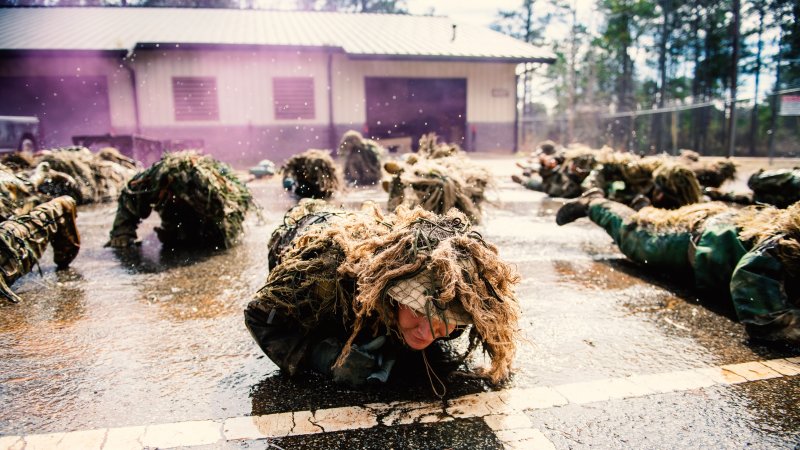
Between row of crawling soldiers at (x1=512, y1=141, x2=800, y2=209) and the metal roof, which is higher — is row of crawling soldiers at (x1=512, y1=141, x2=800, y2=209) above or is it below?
below

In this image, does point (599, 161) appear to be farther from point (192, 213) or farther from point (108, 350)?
point (108, 350)

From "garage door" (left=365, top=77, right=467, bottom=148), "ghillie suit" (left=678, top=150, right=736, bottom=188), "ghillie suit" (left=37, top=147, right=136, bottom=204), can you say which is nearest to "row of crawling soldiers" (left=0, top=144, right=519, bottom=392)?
"ghillie suit" (left=37, top=147, right=136, bottom=204)

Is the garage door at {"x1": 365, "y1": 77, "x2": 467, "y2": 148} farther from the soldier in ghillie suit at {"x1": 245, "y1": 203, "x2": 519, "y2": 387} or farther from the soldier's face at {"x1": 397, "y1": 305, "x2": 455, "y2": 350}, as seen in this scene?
the soldier's face at {"x1": 397, "y1": 305, "x2": 455, "y2": 350}

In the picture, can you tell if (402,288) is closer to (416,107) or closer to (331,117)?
(331,117)

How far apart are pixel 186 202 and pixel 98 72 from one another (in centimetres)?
1406

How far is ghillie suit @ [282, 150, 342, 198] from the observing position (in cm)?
867

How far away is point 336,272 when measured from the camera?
235 cm

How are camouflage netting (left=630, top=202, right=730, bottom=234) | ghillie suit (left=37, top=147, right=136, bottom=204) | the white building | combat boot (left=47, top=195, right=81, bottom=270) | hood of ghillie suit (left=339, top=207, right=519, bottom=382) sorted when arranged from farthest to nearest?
the white building → ghillie suit (left=37, top=147, right=136, bottom=204) → combat boot (left=47, top=195, right=81, bottom=270) → camouflage netting (left=630, top=202, right=730, bottom=234) → hood of ghillie suit (left=339, top=207, right=519, bottom=382)

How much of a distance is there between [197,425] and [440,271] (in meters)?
1.18

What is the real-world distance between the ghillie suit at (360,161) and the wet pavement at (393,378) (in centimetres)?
699

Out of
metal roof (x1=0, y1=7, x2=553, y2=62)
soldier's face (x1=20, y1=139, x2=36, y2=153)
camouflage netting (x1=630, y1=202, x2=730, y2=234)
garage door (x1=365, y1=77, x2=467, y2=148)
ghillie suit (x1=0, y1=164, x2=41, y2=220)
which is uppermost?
metal roof (x1=0, y1=7, x2=553, y2=62)

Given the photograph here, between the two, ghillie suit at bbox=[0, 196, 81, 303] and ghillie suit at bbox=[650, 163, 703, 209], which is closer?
ghillie suit at bbox=[0, 196, 81, 303]

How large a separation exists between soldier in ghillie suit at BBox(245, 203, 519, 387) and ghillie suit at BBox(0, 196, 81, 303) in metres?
2.31

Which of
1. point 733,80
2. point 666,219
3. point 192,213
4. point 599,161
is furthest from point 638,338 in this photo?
point 733,80
